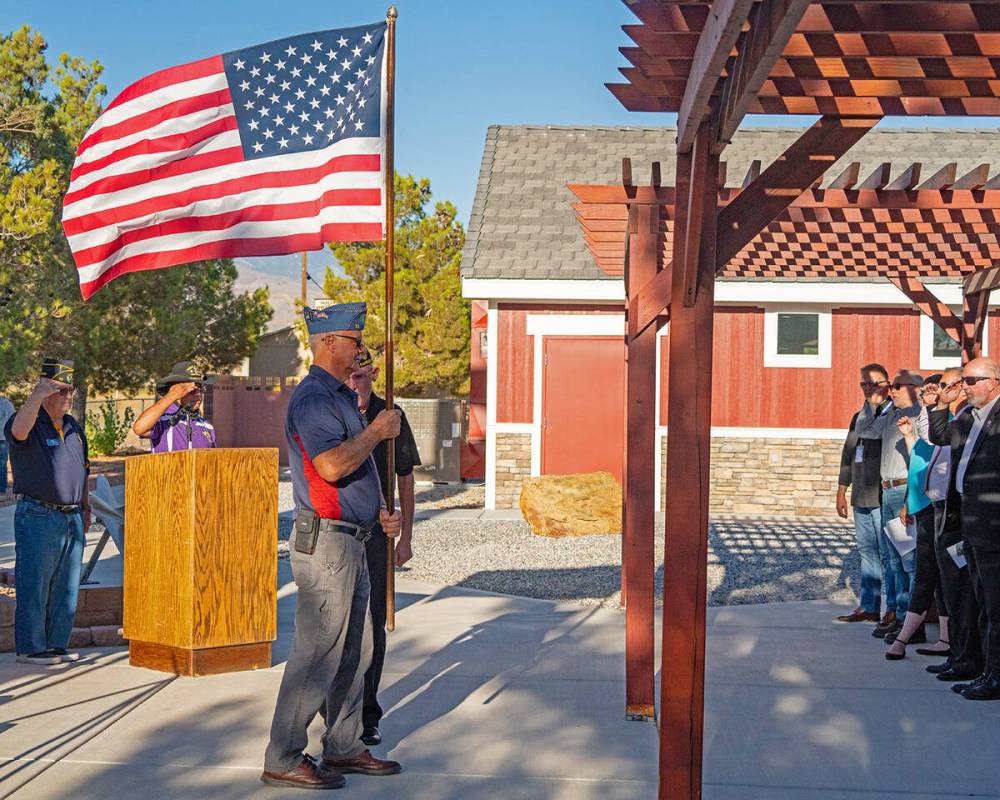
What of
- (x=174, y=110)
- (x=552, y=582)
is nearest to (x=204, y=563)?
(x=174, y=110)

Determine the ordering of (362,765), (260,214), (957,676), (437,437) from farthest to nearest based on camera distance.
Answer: (437,437) → (260,214) → (957,676) → (362,765)

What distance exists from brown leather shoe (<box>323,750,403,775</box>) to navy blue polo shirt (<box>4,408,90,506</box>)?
304 cm

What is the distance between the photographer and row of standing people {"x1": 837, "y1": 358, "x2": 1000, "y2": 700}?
6.91 metres

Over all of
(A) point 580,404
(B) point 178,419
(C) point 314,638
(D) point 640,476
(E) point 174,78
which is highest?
(E) point 174,78

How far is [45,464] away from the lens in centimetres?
750

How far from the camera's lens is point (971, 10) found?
13.4 feet

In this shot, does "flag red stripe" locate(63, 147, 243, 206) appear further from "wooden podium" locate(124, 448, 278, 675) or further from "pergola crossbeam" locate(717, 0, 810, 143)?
"pergola crossbeam" locate(717, 0, 810, 143)

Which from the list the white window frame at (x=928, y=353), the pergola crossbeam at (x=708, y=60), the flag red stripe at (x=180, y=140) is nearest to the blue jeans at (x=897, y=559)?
the pergola crossbeam at (x=708, y=60)

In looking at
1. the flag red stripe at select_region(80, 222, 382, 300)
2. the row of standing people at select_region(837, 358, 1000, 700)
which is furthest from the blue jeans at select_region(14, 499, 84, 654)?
the row of standing people at select_region(837, 358, 1000, 700)

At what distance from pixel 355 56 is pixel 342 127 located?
50 cm

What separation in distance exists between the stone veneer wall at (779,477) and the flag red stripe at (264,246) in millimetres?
10606

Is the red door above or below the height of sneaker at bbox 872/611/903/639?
above

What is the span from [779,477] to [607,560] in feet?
18.3

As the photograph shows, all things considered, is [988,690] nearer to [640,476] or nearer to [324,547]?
[640,476]
